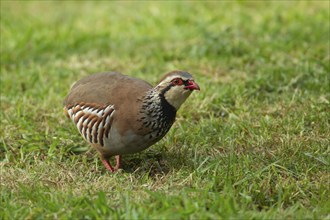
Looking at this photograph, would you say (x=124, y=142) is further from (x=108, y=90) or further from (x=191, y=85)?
(x=191, y=85)

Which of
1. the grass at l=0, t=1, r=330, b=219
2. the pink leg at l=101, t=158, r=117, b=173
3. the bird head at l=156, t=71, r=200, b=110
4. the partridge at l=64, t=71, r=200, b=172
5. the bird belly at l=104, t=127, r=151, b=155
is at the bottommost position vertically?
the pink leg at l=101, t=158, r=117, b=173

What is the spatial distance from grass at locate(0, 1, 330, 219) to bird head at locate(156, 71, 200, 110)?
0.43 meters

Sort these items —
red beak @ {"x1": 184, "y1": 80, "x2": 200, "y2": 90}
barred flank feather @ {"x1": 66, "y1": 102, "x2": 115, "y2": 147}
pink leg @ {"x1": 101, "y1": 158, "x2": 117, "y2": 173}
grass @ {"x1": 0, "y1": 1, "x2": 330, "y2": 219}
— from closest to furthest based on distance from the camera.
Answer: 1. grass @ {"x1": 0, "y1": 1, "x2": 330, "y2": 219}
2. red beak @ {"x1": 184, "y1": 80, "x2": 200, "y2": 90}
3. barred flank feather @ {"x1": 66, "y1": 102, "x2": 115, "y2": 147}
4. pink leg @ {"x1": 101, "y1": 158, "x2": 117, "y2": 173}

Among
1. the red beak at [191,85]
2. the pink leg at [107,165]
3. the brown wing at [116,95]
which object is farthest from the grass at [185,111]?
the red beak at [191,85]

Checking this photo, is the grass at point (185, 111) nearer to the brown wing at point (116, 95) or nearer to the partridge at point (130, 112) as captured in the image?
the partridge at point (130, 112)

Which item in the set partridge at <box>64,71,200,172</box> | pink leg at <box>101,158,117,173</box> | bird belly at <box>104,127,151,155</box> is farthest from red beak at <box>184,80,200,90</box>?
pink leg at <box>101,158,117,173</box>

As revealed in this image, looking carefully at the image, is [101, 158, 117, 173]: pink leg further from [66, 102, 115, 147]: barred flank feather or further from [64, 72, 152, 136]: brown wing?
[64, 72, 152, 136]: brown wing

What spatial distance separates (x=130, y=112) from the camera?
178 inches

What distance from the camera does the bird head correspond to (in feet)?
14.6

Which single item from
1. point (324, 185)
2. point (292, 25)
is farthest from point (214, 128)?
point (292, 25)

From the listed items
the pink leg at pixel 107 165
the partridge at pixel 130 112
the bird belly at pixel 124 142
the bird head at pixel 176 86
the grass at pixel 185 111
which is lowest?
the pink leg at pixel 107 165

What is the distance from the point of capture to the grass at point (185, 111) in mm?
3922

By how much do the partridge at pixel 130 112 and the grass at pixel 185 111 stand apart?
0.68 feet

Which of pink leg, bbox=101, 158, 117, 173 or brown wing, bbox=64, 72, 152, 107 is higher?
brown wing, bbox=64, 72, 152, 107
